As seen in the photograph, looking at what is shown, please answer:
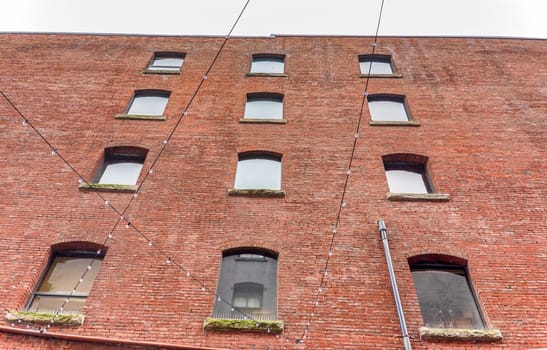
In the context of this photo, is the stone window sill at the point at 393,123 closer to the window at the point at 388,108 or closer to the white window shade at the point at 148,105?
the window at the point at 388,108

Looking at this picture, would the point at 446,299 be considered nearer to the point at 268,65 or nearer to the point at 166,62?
the point at 268,65

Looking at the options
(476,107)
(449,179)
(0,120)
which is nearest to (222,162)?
(449,179)

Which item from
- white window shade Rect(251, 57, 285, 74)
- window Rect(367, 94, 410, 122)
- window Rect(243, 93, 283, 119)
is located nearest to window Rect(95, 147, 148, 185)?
window Rect(243, 93, 283, 119)

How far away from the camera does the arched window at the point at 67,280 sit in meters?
7.34

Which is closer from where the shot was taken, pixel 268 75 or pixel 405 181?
pixel 405 181

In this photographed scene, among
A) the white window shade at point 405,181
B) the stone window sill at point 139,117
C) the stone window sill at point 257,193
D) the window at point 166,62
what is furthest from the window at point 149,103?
the white window shade at point 405,181

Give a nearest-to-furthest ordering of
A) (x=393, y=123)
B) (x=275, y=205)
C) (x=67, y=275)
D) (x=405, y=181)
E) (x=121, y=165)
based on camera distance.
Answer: (x=67, y=275), (x=275, y=205), (x=405, y=181), (x=121, y=165), (x=393, y=123)

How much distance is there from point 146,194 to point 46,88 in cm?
698

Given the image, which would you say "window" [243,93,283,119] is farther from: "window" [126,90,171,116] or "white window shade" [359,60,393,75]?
"white window shade" [359,60,393,75]

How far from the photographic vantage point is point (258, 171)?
10.4 metres

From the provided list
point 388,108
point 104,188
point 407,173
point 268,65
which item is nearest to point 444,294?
point 407,173

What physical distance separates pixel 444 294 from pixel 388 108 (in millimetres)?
7007

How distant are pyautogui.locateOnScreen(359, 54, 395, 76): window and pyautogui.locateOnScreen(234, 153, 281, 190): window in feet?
19.7

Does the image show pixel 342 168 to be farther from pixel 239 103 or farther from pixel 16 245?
pixel 16 245
